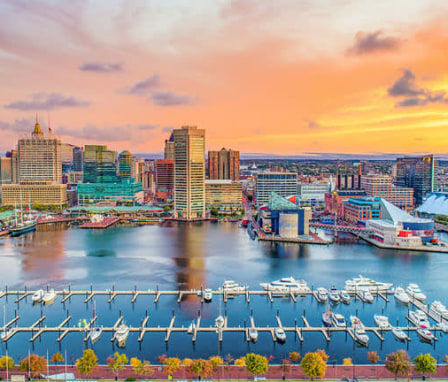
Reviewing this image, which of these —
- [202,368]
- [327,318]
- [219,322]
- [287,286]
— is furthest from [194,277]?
[202,368]

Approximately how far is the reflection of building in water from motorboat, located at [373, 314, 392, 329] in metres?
9.79

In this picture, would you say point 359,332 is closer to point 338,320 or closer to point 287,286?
point 338,320

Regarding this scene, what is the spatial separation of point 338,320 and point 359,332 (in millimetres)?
764

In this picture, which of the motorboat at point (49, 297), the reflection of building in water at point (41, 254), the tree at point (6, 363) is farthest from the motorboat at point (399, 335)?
the reflection of building in water at point (41, 254)

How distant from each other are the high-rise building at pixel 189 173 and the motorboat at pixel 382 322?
67.3ft

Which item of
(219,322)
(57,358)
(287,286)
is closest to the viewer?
(57,358)

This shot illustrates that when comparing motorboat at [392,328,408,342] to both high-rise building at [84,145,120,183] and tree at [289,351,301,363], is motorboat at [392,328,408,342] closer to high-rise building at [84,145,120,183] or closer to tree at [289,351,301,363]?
tree at [289,351,301,363]

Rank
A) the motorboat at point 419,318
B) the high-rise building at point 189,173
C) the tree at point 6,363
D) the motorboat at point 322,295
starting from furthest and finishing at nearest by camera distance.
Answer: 1. the high-rise building at point 189,173
2. the motorboat at point 322,295
3. the motorboat at point 419,318
4. the tree at point 6,363

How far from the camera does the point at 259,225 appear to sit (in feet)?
87.3

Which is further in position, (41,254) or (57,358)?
(41,254)

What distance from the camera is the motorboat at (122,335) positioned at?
9.75 m

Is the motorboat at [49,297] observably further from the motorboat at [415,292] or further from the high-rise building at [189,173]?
the high-rise building at [189,173]

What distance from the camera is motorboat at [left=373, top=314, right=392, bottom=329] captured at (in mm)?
10493

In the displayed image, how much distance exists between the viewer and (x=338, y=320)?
1076 cm
